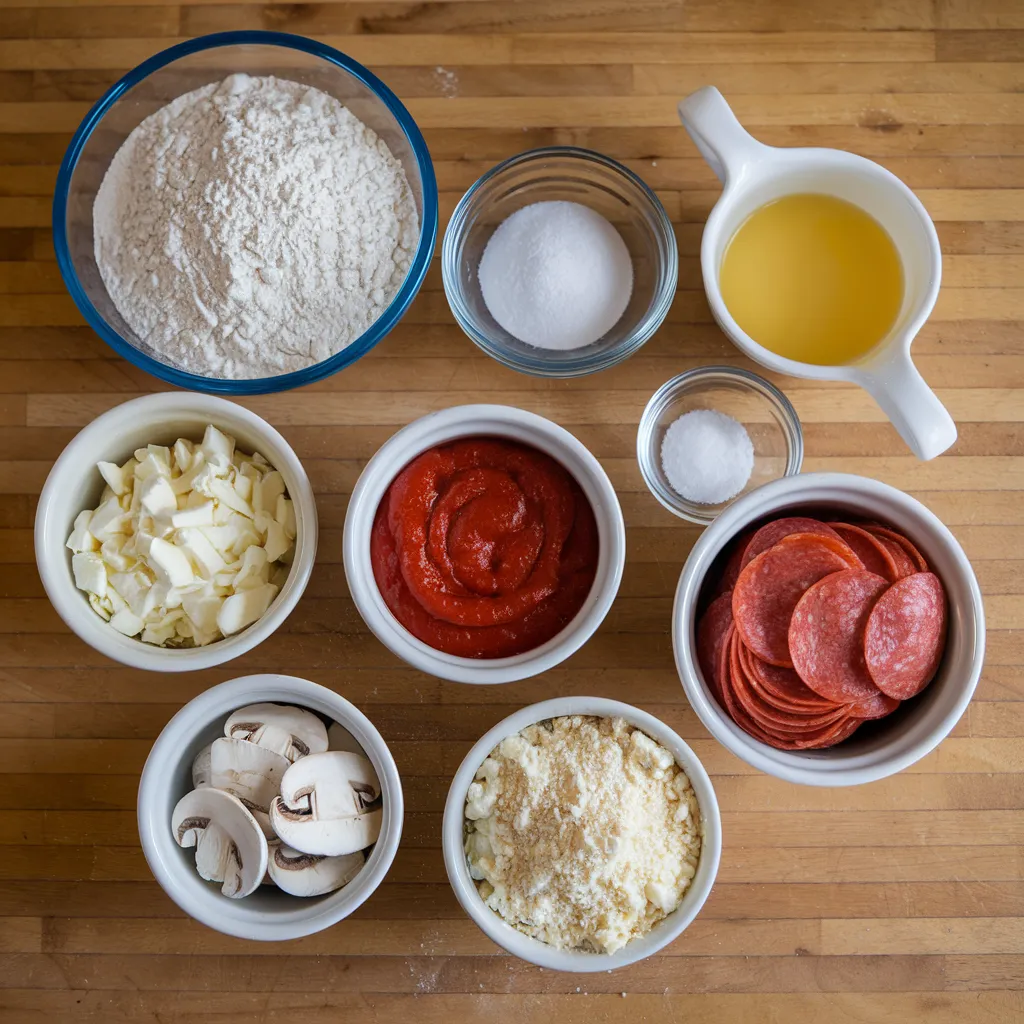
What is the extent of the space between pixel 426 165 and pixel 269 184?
0.80ft

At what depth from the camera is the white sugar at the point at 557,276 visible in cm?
151

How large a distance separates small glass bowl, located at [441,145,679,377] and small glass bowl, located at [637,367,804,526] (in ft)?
0.40

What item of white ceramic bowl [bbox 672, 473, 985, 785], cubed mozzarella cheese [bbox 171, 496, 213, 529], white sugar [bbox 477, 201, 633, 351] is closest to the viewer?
white ceramic bowl [bbox 672, 473, 985, 785]

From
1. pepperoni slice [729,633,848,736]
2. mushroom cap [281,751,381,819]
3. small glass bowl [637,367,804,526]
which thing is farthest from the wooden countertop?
pepperoni slice [729,633,848,736]

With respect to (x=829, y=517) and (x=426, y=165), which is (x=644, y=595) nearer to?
(x=829, y=517)

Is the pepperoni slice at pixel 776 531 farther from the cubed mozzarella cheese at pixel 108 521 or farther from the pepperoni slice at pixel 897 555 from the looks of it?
the cubed mozzarella cheese at pixel 108 521

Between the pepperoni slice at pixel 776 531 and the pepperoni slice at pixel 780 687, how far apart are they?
131 mm

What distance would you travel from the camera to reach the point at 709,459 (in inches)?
60.4

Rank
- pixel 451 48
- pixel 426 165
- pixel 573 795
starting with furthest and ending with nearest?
pixel 451 48, pixel 426 165, pixel 573 795

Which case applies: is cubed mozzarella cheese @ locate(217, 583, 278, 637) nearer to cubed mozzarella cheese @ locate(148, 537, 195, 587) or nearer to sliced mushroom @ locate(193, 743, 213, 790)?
cubed mozzarella cheese @ locate(148, 537, 195, 587)

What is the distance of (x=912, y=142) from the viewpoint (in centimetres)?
162

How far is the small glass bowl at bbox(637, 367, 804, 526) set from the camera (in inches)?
61.1

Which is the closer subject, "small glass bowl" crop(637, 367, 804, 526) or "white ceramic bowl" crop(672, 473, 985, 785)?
"white ceramic bowl" crop(672, 473, 985, 785)

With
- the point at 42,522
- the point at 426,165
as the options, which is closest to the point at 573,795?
the point at 42,522
